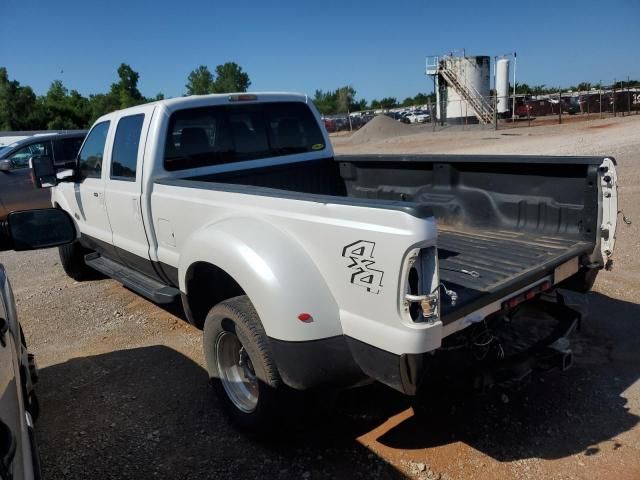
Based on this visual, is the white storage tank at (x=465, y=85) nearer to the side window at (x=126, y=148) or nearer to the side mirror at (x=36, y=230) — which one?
the side window at (x=126, y=148)

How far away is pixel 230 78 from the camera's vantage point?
10062cm

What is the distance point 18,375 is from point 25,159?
31.2 ft

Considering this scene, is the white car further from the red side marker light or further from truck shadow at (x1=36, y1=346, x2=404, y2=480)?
truck shadow at (x1=36, y1=346, x2=404, y2=480)

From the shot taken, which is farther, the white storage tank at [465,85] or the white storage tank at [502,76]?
the white storage tank at [502,76]

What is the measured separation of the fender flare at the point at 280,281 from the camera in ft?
8.29

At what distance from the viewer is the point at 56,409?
3734mm

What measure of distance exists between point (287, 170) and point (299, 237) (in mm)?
2369

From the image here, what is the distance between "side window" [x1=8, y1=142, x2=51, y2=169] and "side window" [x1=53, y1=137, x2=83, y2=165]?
160 millimetres

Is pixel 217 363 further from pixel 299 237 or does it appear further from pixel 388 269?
pixel 388 269

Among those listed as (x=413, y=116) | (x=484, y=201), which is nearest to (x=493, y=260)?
(x=484, y=201)

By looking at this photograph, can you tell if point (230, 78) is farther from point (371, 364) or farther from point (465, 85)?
point (371, 364)

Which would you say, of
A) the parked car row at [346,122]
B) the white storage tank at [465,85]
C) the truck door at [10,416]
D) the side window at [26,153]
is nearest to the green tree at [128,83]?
the parked car row at [346,122]

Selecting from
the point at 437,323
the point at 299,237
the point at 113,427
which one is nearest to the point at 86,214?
the point at 113,427

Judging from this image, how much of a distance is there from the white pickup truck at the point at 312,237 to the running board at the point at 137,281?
0.02 m
